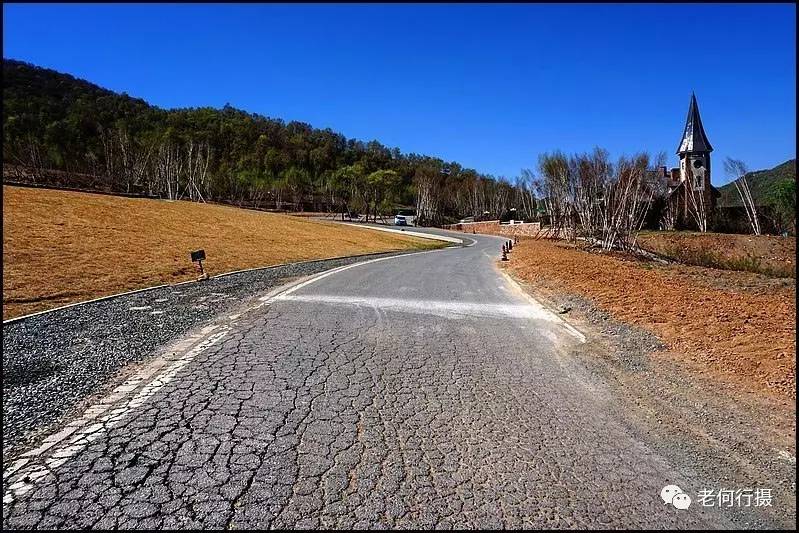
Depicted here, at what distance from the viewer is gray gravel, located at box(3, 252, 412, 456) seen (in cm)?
421

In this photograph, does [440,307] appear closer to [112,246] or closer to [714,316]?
[714,316]

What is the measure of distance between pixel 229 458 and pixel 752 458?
11.6 ft

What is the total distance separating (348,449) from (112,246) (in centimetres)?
1855

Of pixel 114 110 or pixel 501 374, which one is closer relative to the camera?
pixel 501 374

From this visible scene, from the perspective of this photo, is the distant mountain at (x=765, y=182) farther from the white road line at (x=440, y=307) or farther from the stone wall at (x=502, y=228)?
the white road line at (x=440, y=307)

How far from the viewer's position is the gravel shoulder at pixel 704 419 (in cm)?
301

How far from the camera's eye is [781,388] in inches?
175

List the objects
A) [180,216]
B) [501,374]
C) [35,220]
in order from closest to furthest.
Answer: [501,374], [35,220], [180,216]

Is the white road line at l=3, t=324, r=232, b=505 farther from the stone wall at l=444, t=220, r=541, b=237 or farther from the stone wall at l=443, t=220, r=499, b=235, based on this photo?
the stone wall at l=443, t=220, r=499, b=235

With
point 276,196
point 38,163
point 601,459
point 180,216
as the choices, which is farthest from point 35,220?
point 276,196

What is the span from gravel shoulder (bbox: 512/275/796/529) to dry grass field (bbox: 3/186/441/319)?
1004 centimetres

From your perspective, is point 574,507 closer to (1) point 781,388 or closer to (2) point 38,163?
(1) point 781,388

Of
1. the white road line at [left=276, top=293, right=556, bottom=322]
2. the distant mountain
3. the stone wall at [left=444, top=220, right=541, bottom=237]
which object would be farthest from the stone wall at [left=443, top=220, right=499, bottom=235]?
the white road line at [left=276, top=293, right=556, bottom=322]

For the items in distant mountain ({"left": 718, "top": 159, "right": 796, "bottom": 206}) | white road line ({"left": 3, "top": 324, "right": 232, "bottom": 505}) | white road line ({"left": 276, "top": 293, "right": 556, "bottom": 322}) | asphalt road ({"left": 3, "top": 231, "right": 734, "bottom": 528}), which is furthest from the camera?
distant mountain ({"left": 718, "top": 159, "right": 796, "bottom": 206})
